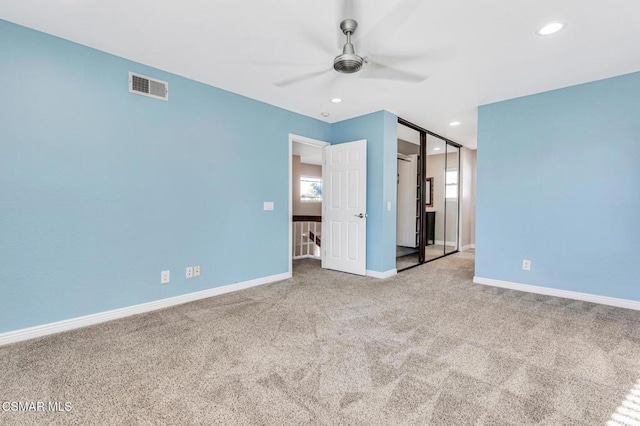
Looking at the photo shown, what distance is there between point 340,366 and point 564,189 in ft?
11.6

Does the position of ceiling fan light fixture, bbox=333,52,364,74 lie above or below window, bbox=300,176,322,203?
above

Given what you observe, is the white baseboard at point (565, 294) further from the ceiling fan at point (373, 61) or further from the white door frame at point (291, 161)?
the ceiling fan at point (373, 61)

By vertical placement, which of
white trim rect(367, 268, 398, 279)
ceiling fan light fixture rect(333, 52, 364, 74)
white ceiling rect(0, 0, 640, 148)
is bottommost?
white trim rect(367, 268, 398, 279)

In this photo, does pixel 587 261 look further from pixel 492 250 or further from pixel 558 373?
pixel 558 373

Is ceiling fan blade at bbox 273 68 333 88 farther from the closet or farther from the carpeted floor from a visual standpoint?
the carpeted floor

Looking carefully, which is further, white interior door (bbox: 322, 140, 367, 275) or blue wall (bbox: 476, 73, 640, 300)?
white interior door (bbox: 322, 140, 367, 275)

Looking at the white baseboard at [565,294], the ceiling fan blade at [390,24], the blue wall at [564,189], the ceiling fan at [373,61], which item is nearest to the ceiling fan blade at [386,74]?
the ceiling fan at [373,61]

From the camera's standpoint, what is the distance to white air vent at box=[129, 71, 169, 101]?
294 cm

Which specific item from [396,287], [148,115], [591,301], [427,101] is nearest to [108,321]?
[148,115]

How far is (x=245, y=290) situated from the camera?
382 centimetres

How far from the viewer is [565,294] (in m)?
3.57

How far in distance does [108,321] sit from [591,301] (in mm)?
5202

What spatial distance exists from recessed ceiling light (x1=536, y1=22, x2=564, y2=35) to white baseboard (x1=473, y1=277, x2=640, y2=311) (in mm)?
2934

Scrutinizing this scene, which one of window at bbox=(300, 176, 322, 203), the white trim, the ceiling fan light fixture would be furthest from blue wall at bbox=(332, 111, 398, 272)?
window at bbox=(300, 176, 322, 203)
